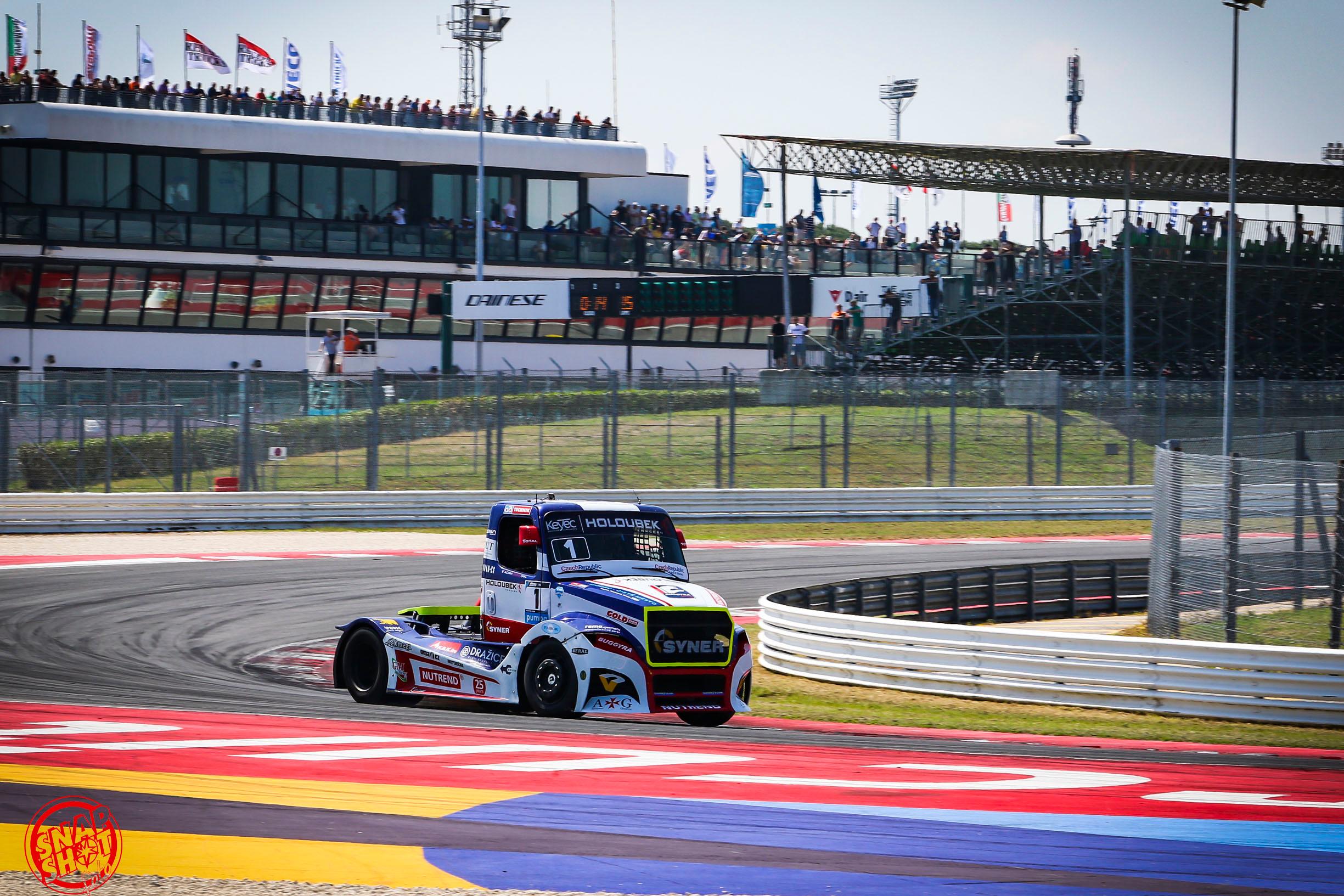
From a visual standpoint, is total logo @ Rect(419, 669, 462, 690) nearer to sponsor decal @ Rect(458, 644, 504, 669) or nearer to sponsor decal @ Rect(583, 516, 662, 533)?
sponsor decal @ Rect(458, 644, 504, 669)

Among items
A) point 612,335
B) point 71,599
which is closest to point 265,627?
point 71,599

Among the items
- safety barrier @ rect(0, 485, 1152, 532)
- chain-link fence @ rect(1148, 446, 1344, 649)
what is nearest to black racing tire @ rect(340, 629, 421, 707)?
chain-link fence @ rect(1148, 446, 1344, 649)

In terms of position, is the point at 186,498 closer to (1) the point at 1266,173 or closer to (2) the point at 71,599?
(2) the point at 71,599

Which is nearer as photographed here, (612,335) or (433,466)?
(433,466)

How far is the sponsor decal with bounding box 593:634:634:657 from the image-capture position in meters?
11.4

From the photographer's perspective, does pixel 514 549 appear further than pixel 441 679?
No

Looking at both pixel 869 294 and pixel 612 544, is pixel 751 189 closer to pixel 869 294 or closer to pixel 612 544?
pixel 869 294

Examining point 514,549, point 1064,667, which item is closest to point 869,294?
point 1064,667

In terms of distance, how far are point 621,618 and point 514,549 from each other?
4.63 feet

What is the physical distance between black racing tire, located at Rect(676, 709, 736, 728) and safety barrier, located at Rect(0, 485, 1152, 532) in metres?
13.3

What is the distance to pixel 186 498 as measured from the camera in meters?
28.5

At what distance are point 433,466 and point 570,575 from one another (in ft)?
61.3

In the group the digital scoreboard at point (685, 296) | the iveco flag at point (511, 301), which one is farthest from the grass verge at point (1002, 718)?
the iveco flag at point (511, 301)

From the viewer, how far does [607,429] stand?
30.5 m
